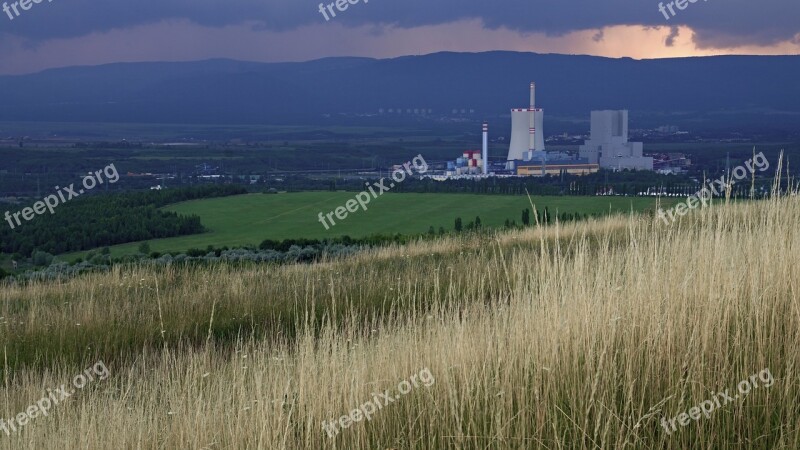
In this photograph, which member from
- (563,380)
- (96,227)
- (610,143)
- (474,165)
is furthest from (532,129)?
(563,380)

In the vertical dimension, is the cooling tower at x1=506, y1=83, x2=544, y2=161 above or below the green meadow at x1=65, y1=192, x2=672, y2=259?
above

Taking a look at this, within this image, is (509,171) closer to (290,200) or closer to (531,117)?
(531,117)

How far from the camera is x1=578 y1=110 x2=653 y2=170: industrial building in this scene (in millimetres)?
124450

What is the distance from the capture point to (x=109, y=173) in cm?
10725

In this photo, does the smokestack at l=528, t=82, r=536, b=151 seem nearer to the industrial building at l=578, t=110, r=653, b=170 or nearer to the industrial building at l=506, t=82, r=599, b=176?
the industrial building at l=506, t=82, r=599, b=176

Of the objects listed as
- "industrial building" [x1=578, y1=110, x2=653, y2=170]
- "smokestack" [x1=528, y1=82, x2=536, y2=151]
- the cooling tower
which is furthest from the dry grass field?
the cooling tower

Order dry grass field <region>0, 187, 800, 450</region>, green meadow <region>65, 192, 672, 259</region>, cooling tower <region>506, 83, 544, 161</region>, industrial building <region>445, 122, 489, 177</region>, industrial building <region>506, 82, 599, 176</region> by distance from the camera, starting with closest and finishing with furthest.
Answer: dry grass field <region>0, 187, 800, 450</region> → green meadow <region>65, 192, 672, 259</region> → industrial building <region>506, 82, 599, 176</region> → industrial building <region>445, 122, 489, 177</region> → cooling tower <region>506, 83, 544, 161</region>

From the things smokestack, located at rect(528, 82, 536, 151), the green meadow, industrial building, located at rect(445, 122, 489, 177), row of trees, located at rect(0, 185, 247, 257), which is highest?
smokestack, located at rect(528, 82, 536, 151)

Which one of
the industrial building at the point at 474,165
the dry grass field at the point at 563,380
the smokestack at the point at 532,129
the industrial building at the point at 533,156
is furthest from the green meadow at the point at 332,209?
the smokestack at the point at 532,129

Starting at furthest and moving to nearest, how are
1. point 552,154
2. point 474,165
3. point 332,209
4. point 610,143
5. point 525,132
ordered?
point 525,132, point 552,154, point 610,143, point 474,165, point 332,209

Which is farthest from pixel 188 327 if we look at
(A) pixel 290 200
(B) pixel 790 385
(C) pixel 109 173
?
(C) pixel 109 173

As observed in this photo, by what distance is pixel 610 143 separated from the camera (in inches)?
5374

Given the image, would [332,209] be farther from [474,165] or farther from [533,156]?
[533,156]

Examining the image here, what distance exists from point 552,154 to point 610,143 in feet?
29.7
